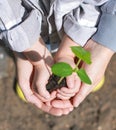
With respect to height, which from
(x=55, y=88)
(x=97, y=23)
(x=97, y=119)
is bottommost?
(x=97, y=119)

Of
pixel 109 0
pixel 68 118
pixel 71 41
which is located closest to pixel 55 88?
pixel 71 41

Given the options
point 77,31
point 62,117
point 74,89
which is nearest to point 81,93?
point 74,89

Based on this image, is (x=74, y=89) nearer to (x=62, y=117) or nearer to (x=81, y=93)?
(x=81, y=93)

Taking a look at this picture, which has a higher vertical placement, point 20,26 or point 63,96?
point 20,26

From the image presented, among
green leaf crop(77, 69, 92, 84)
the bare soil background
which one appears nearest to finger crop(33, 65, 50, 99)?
green leaf crop(77, 69, 92, 84)

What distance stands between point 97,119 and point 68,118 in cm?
12

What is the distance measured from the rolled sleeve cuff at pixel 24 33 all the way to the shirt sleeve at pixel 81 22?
72mm

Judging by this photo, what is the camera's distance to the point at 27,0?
0.90 m

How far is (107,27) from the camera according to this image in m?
0.91

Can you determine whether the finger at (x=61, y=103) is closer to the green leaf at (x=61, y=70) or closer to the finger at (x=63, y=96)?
the finger at (x=63, y=96)

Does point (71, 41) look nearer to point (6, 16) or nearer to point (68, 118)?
point (6, 16)

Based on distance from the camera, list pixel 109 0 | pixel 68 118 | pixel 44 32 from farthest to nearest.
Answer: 1. pixel 68 118
2. pixel 44 32
3. pixel 109 0

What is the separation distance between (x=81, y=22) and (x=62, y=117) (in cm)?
82

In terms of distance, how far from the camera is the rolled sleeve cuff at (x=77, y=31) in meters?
0.92
